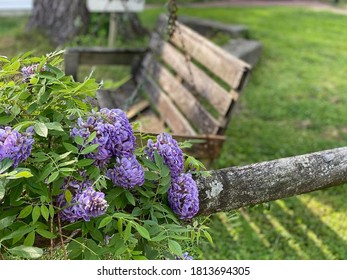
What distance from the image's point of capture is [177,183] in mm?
1681

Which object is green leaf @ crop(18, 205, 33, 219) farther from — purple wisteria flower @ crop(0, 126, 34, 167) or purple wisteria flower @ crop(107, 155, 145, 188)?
purple wisteria flower @ crop(107, 155, 145, 188)

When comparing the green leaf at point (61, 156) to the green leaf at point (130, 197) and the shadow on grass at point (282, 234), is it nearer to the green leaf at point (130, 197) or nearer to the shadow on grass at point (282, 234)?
the green leaf at point (130, 197)

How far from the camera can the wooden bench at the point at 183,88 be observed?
3.67m

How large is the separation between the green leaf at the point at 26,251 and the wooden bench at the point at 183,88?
1881 mm

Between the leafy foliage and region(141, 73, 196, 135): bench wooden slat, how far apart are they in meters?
2.28

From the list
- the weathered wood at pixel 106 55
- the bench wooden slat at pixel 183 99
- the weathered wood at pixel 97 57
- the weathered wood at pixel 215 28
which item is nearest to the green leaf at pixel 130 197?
the bench wooden slat at pixel 183 99

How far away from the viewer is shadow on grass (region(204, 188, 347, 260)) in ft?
12.1

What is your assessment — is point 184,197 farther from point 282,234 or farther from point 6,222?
point 282,234

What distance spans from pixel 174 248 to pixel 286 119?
192 inches

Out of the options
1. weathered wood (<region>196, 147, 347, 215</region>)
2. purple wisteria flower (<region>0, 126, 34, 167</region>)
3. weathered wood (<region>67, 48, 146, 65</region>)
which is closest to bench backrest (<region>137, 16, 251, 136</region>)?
weathered wood (<region>67, 48, 146, 65</region>)

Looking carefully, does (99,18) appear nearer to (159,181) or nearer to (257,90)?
(257,90)

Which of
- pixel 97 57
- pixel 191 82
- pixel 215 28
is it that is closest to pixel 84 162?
pixel 191 82

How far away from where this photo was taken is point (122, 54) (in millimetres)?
5348

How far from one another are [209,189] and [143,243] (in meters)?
0.31
